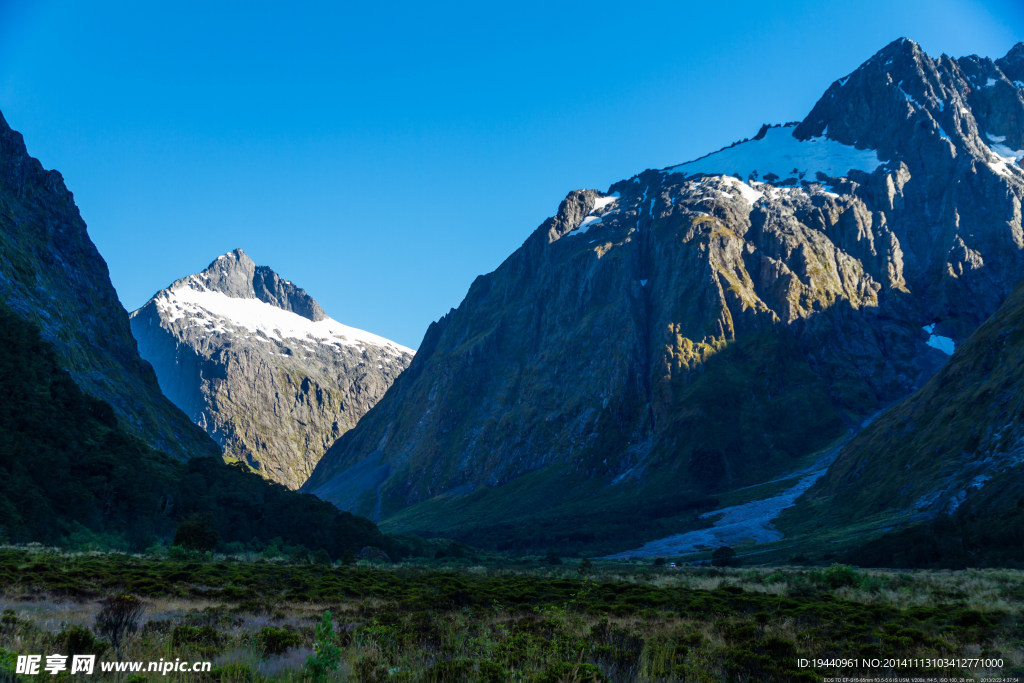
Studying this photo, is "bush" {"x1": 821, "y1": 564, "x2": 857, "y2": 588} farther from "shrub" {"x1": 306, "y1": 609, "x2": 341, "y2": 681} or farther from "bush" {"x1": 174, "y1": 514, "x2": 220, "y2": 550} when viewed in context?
"bush" {"x1": 174, "y1": 514, "x2": 220, "y2": 550}

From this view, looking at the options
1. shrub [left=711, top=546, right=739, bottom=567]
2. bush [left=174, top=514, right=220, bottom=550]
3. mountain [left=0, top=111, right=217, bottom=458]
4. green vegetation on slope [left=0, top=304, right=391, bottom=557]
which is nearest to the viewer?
bush [left=174, top=514, right=220, bottom=550]

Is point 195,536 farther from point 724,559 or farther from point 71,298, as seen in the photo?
point 71,298

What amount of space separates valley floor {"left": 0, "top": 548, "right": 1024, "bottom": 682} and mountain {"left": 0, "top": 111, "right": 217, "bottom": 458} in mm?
79786

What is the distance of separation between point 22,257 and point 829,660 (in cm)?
13454

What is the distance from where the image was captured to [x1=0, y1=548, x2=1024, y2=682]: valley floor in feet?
46.7

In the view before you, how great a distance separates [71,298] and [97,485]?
75.4m

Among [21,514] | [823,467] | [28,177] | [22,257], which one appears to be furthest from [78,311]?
[823,467]

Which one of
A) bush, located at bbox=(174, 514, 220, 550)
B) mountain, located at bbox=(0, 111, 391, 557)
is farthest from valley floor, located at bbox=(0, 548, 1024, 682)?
mountain, located at bbox=(0, 111, 391, 557)

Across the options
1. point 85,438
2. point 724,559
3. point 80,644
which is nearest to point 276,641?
point 80,644

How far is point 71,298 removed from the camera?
12375 centimetres

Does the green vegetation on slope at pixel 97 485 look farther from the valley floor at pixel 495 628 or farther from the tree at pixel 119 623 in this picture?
the tree at pixel 119 623

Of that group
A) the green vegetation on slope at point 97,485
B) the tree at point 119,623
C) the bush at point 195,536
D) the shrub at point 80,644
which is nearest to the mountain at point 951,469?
the green vegetation on slope at point 97,485

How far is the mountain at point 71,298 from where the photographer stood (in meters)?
104

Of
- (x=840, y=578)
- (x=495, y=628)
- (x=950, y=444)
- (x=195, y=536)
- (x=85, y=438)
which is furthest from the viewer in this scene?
(x=950, y=444)
